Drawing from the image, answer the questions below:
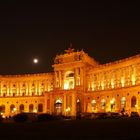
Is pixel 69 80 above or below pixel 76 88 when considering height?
above

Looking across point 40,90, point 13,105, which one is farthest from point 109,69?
point 13,105

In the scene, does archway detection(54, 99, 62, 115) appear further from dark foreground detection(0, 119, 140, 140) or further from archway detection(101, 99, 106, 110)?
dark foreground detection(0, 119, 140, 140)

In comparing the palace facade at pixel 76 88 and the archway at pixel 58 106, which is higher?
the palace facade at pixel 76 88

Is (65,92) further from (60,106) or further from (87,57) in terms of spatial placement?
(87,57)

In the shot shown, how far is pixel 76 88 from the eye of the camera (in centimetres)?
9350

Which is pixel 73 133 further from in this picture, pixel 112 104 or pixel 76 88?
pixel 76 88

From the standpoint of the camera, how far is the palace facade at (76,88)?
3289 inches

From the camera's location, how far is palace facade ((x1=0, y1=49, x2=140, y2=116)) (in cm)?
8355

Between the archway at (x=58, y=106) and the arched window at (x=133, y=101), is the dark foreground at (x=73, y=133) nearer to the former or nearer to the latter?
the arched window at (x=133, y=101)

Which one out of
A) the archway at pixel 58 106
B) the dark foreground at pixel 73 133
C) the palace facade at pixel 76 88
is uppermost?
the palace facade at pixel 76 88

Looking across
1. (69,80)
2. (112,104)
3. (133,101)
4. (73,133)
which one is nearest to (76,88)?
(69,80)

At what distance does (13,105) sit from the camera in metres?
108

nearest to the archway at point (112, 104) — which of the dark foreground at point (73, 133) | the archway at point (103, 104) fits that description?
the archway at point (103, 104)

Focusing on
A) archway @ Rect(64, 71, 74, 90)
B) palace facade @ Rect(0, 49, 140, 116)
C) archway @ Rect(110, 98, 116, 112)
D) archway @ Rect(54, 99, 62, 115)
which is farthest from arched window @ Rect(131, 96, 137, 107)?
archway @ Rect(64, 71, 74, 90)
